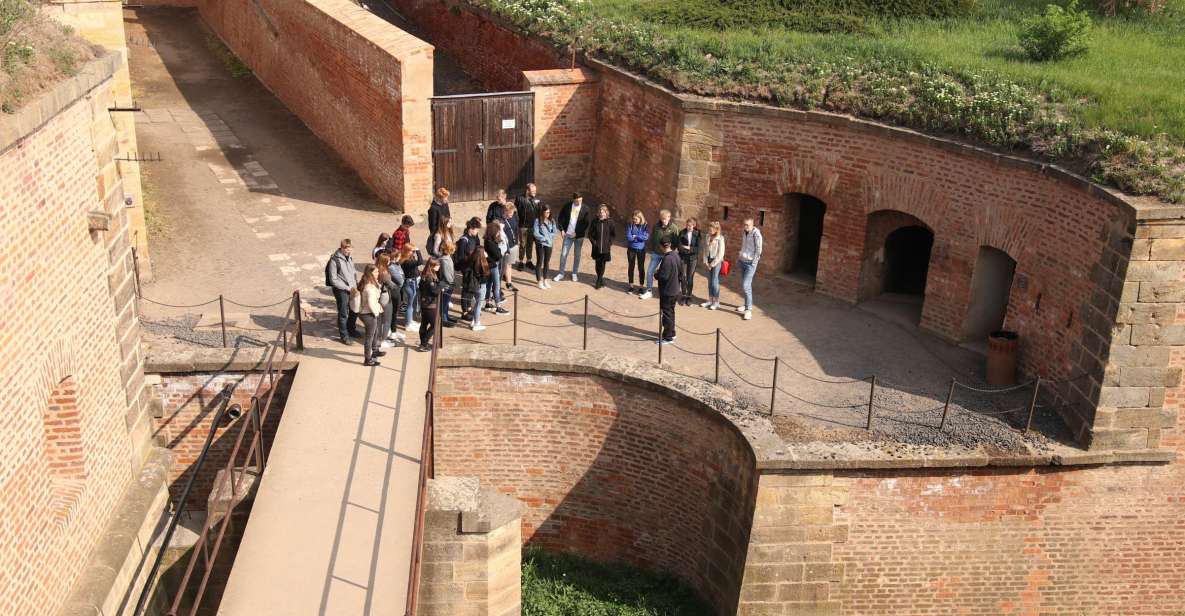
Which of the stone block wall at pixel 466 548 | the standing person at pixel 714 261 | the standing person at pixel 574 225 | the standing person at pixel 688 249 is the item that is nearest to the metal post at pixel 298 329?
the stone block wall at pixel 466 548

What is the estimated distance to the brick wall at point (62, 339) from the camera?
1047 centimetres

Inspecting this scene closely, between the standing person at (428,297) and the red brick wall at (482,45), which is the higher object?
the red brick wall at (482,45)

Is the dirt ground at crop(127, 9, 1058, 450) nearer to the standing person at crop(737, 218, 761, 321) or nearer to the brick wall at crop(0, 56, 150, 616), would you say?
the standing person at crop(737, 218, 761, 321)

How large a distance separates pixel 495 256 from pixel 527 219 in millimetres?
1802

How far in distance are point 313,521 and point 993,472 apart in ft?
25.4

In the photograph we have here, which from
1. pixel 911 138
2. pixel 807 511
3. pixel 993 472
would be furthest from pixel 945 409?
pixel 911 138

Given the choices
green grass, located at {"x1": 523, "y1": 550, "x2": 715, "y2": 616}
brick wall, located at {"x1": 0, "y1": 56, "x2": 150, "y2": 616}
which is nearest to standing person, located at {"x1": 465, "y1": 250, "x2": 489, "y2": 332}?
green grass, located at {"x1": 523, "y1": 550, "x2": 715, "y2": 616}

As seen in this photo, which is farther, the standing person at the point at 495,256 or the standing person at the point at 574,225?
the standing person at the point at 574,225

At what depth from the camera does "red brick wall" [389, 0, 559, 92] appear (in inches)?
917

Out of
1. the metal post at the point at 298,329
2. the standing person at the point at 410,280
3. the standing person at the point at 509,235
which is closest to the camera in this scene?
the metal post at the point at 298,329

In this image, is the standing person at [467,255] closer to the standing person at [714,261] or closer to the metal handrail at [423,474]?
the metal handrail at [423,474]

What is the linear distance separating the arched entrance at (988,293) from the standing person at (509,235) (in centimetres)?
636

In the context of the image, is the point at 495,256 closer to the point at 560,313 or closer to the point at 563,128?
the point at 560,313

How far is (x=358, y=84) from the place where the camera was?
21.8 m
